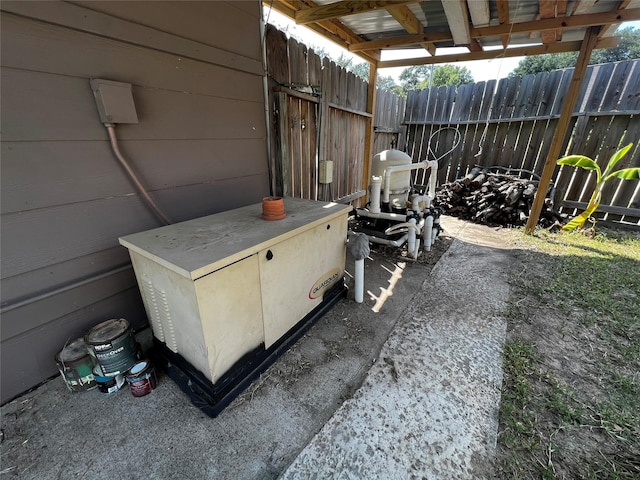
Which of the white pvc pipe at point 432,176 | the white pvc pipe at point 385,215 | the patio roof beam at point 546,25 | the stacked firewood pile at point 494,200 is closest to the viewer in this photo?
the patio roof beam at point 546,25

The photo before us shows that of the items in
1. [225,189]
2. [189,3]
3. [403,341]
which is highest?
[189,3]

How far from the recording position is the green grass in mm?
1171

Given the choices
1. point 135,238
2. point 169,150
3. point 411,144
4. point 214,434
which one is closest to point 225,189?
point 169,150

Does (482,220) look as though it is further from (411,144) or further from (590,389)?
(590,389)

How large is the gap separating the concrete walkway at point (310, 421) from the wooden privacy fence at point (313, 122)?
1.81m

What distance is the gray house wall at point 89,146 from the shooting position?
120 centimetres

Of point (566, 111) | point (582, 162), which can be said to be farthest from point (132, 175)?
point (582, 162)

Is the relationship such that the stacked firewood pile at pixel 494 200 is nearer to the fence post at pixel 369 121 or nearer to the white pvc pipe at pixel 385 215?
the fence post at pixel 369 121

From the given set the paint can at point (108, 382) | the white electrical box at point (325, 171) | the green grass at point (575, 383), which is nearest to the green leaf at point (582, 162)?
the green grass at point (575, 383)

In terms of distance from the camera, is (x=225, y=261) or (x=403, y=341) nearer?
(x=225, y=261)

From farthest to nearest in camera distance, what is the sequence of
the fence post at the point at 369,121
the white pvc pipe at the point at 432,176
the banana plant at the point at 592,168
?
the fence post at the point at 369,121 < the banana plant at the point at 592,168 < the white pvc pipe at the point at 432,176

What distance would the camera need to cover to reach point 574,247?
3.46 meters

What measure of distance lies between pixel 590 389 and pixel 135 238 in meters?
2.79

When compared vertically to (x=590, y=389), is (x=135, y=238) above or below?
above
